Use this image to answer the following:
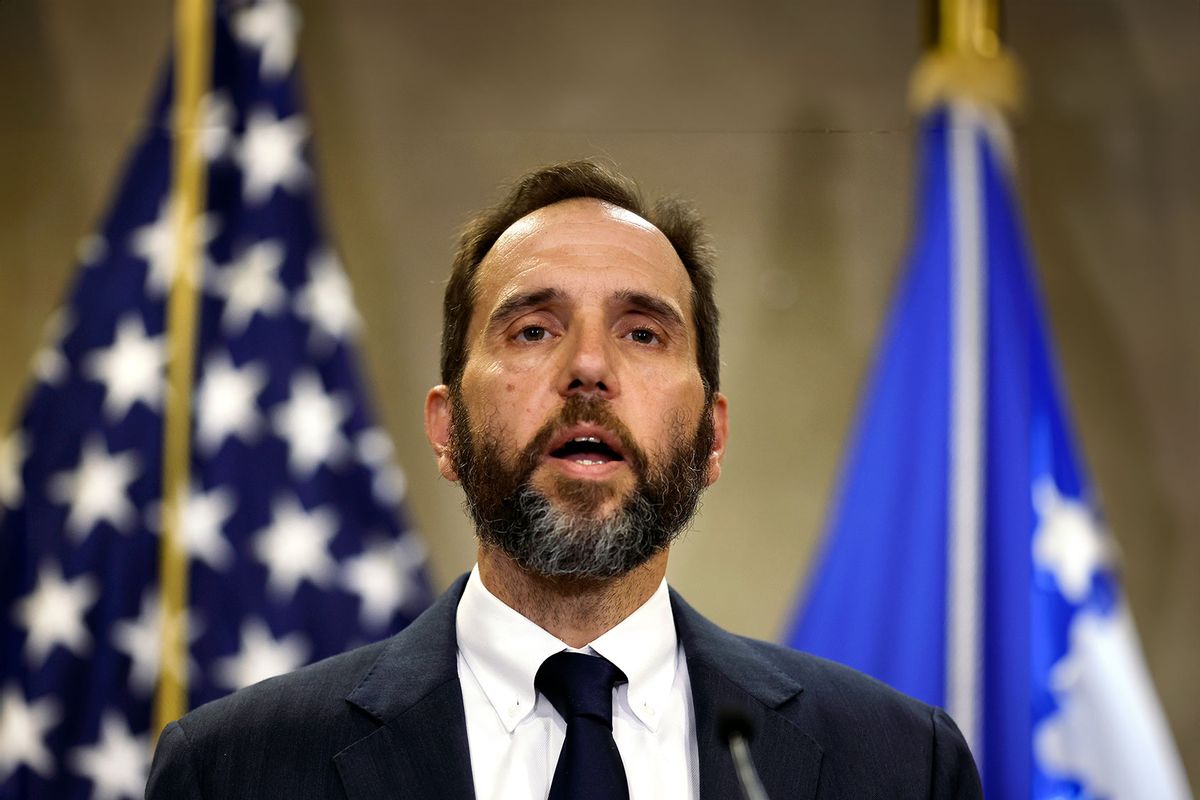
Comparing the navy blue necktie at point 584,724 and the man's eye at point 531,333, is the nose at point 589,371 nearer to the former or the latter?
the man's eye at point 531,333

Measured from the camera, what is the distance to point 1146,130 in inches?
146

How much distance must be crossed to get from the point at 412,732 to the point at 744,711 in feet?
1.36

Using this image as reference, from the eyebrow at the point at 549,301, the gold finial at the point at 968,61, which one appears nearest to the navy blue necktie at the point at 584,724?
the eyebrow at the point at 549,301

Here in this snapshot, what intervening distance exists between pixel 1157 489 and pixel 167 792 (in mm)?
2877

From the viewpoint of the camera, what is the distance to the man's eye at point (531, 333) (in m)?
1.77

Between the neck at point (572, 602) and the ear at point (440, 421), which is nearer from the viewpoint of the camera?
the neck at point (572, 602)

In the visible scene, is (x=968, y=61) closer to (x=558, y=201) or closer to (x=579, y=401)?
(x=558, y=201)

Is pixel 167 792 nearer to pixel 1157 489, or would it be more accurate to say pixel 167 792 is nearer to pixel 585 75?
pixel 585 75

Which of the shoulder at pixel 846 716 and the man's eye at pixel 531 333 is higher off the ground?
the man's eye at pixel 531 333

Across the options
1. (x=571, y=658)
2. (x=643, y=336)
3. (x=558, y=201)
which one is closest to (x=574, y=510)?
(x=571, y=658)

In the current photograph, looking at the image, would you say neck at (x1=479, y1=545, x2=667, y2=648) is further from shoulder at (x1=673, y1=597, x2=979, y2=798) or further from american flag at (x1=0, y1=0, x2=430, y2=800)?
american flag at (x1=0, y1=0, x2=430, y2=800)

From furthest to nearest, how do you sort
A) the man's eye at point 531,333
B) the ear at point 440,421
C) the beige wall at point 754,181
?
the beige wall at point 754,181, the ear at point 440,421, the man's eye at point 531,333

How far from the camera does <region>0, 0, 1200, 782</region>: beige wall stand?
11.7 feet

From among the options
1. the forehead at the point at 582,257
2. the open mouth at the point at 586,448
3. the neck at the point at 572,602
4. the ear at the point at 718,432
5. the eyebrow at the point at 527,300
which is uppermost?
the forehead at the point at 582,257
